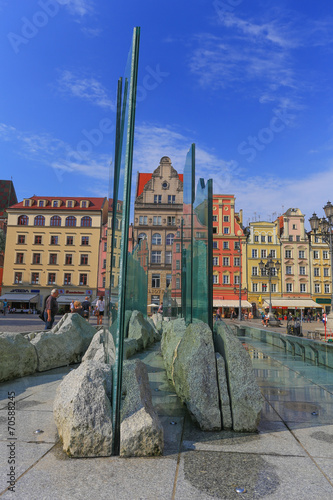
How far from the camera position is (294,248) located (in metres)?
52.0

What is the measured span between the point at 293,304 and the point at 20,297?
34.5m

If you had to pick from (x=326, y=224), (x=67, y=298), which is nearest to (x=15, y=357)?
(x=326, y=224)

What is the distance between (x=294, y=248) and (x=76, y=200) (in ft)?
103

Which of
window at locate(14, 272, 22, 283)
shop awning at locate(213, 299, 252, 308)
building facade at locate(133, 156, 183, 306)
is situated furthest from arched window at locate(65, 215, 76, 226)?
shop awning at locate(213, 299, 252, 308)

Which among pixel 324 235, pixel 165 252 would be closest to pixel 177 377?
pixel 324 235

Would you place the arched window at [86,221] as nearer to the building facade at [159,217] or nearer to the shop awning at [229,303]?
→ the building facade at [159,217]

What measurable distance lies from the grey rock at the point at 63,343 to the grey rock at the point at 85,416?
3.48 metres

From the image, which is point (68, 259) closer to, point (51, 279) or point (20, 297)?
point (51, 279)

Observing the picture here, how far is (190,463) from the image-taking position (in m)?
2.76

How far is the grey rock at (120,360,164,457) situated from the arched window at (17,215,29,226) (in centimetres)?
5502

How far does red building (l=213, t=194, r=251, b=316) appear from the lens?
165 feet

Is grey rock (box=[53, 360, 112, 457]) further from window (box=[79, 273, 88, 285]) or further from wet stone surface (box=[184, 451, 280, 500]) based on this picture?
window (box=[79, 273, 88, 285])

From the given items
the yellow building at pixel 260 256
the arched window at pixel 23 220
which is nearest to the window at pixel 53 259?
the arched window at pixel 23 220

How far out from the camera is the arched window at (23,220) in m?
54.4
